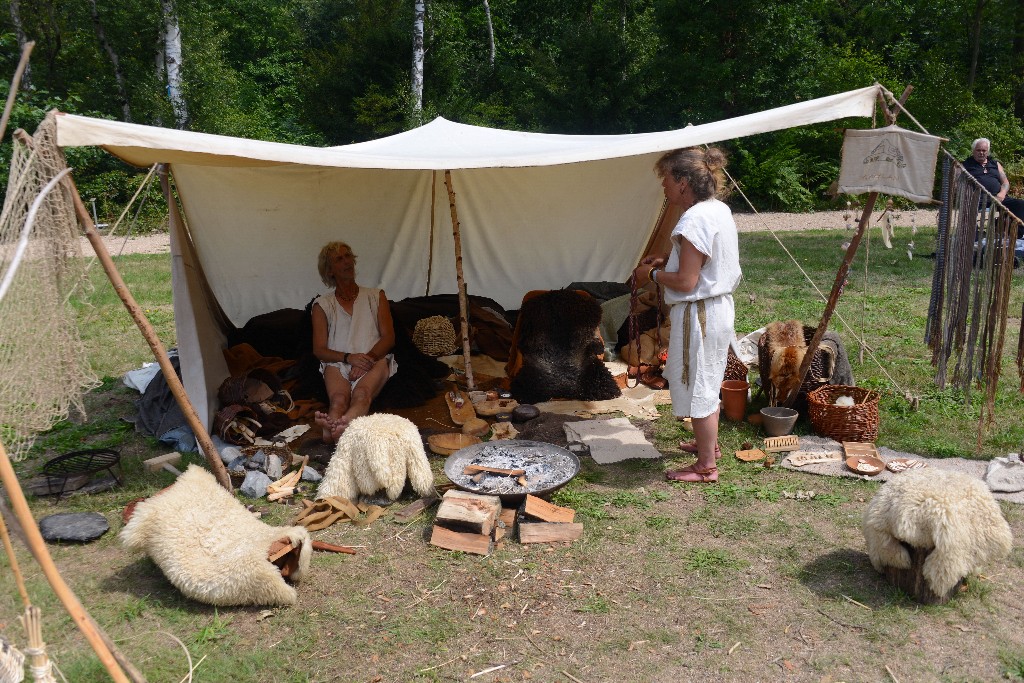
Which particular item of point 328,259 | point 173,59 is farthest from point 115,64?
point 328,259

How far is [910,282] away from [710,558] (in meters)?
5.86

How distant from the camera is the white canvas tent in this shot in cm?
450

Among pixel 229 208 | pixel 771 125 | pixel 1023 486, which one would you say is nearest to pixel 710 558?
pixel 1023 486

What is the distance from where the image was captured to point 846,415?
4090 mm

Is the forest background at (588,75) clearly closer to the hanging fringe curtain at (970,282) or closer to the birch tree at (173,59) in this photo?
the birch tree at (173,59)

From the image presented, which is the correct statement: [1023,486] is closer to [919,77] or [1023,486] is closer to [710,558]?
[710,558]

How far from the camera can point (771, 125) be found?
12.5 feet

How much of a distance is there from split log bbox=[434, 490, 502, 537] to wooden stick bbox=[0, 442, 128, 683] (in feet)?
5.07

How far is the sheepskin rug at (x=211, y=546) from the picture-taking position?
110 inches

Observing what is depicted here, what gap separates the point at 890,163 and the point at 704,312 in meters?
1.16

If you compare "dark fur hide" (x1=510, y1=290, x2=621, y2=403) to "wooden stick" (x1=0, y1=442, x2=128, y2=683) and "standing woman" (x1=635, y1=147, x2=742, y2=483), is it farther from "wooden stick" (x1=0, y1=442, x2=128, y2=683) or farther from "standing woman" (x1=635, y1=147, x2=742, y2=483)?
"wooden stick" (x1=0, y1=442, x2=128, y2=683)

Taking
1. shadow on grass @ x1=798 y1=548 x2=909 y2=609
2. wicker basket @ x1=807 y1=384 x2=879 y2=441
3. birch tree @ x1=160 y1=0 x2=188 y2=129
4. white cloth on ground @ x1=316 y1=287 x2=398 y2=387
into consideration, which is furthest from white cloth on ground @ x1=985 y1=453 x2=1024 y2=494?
birch tree @ x1=160 y1=0 x2=188 y2=129

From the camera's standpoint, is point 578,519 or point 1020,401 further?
point 1020,401

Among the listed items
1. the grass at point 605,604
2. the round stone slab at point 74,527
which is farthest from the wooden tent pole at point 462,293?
the round stone slab at point 74,527
